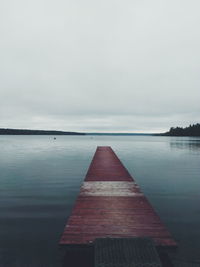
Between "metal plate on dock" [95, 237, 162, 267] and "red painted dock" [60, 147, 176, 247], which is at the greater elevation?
"metal plate on dock" [95, 237, 162, 267]

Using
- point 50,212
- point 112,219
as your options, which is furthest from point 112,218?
point 50,212

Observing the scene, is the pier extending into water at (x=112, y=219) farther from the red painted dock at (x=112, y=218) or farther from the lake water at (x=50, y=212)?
the lake water at (x=50, y=212)

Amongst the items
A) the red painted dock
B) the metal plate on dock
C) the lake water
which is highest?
the metal plate on dock

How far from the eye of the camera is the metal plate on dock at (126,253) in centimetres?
503

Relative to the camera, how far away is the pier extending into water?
6562mm

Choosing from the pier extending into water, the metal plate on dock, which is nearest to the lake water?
the pier extending into water

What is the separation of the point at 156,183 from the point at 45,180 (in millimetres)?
10157

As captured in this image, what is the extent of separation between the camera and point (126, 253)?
5371 millimetres

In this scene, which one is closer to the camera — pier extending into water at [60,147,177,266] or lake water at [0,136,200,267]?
pier extending into water at [60,147,177,266]

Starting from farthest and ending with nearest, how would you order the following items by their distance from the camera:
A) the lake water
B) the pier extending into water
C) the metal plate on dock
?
1. the lake water
2. the pier extending into water
3. the metal plate on dock

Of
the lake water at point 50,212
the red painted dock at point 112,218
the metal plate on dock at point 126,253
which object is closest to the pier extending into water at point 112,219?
the red painted dock at point 112,218

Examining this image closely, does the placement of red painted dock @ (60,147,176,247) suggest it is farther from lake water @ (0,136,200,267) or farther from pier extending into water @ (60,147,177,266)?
lake water @ (0,136,200,267)

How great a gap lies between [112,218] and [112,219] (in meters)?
0.09

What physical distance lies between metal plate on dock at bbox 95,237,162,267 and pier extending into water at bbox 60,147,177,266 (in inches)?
26.3
